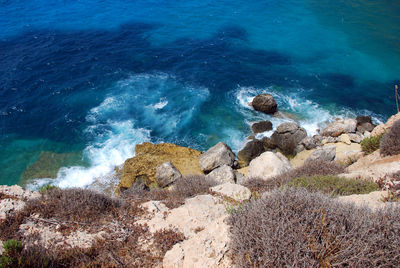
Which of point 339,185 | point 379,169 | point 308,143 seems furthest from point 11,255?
point 308,143

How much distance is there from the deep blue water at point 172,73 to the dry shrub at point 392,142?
11699 millimetres

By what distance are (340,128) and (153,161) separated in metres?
15.3

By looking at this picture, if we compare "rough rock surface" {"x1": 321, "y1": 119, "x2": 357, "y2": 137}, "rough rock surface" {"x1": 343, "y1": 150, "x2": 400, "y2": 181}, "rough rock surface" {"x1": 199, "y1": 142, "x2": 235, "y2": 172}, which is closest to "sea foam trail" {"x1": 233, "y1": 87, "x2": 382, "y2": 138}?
"rough rock surface" {"x1": 321, "y1": 119, "x2": 357, "y2": 137}

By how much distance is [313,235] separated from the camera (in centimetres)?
523

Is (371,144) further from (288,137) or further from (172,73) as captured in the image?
(172,73)

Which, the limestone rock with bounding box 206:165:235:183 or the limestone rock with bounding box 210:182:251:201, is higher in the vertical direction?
the limestone rock with bounding box 210:182:251:201

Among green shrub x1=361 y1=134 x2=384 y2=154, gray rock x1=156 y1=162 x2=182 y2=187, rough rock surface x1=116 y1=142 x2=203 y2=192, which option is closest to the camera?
green shrub x1=361 y1=134 x2=384 y2=154

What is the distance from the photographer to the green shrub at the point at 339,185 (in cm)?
993

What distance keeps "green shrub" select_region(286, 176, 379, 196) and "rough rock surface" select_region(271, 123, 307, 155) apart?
11.8 meters

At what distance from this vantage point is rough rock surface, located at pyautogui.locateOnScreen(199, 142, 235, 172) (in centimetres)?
1980

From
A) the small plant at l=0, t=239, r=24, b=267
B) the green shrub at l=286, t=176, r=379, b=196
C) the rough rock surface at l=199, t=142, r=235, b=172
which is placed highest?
the small plant at l=0, t=239, r=24, b=267

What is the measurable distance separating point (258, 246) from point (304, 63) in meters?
33.0

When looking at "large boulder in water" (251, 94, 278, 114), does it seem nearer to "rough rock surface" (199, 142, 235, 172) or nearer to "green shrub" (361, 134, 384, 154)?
"rough rock surface" (199, 142, 235, 172)

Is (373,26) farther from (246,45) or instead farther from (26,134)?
(26,134)
